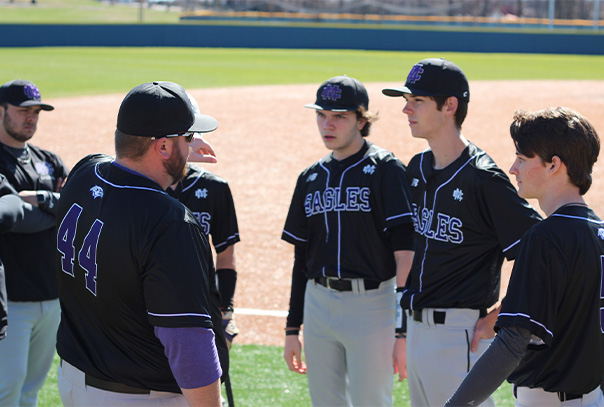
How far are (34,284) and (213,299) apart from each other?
1.93 meters

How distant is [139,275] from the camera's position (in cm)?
236

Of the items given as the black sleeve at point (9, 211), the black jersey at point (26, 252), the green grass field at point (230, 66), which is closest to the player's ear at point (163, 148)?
the black sleeve at point (9, 211)

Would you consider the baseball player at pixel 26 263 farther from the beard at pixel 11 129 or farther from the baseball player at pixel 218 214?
the baseball player at pixel 218 214

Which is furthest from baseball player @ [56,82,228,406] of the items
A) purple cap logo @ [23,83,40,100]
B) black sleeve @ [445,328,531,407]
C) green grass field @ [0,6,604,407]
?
green grass field @ [0,6,604,407]

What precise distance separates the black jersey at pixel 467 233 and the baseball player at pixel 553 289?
668 mm

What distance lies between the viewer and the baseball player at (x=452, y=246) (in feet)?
11.0

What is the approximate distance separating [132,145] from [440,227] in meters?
1.66

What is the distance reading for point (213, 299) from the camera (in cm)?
272

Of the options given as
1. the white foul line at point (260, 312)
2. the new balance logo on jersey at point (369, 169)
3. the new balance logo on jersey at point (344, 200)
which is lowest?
the white foul line at point (260, 312)

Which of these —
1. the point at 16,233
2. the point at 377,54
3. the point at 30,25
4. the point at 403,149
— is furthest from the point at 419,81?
the point at 30,25

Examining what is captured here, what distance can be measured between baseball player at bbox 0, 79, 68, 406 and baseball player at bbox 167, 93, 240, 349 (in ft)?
2.90

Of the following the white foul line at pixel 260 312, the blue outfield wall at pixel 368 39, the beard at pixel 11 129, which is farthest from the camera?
the blue outfield wall at pixel 368 39

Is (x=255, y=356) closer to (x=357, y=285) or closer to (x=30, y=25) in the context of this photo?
(x=357, y=285)

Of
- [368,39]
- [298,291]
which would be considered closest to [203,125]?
[298,291]
